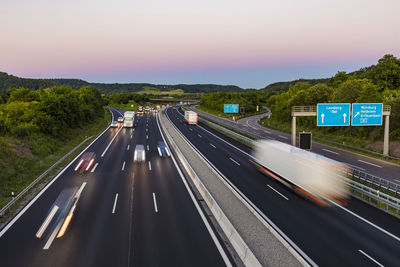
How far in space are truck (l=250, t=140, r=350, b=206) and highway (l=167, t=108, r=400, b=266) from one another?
816 millimetres

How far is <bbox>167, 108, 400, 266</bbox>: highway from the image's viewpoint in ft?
40.1

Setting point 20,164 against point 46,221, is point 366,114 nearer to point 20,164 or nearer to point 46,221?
point 46,221

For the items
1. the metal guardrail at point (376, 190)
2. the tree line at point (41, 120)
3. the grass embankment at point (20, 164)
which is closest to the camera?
the metal guardrail at point (376, 190)

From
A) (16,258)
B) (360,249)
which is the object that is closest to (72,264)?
(16,258)

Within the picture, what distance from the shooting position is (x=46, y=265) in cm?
1122

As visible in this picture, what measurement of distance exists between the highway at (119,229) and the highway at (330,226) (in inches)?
179

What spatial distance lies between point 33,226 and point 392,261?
18.4 m

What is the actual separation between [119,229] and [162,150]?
74.3 feet

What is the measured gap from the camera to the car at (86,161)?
2759cm

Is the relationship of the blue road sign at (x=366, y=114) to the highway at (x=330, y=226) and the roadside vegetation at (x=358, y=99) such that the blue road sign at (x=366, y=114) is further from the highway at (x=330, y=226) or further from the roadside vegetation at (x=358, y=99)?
the highway at (x=330, y=226)

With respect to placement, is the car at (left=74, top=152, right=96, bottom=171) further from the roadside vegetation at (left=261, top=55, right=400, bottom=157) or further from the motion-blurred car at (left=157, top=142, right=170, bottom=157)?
the roadside vegetation at (left=261, top=55, right=400, bottom=157)

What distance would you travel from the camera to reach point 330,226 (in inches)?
595

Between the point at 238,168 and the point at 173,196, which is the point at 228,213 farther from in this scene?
the point at 238,168

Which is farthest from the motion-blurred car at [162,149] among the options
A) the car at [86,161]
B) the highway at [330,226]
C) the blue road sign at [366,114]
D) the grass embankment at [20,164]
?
the blue road sign at [366,114]
